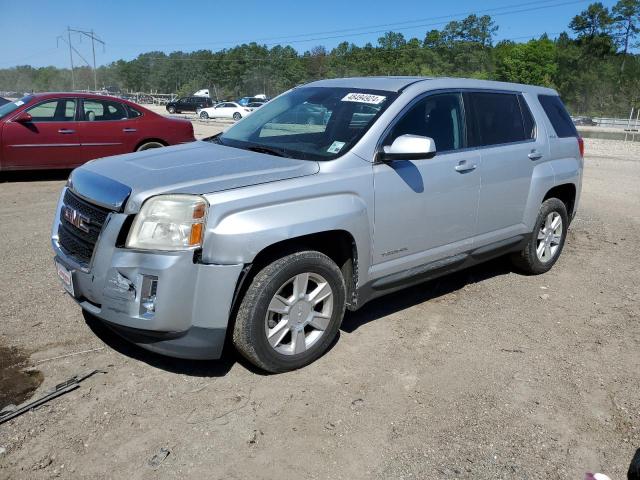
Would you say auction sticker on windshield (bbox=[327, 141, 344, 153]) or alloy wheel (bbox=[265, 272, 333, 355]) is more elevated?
auction sticker on windshield (bbox=[327, 141, 344, 153])

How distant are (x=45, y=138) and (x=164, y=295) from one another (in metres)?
7.59

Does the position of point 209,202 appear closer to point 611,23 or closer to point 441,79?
point 441,79

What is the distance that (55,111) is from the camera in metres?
9.45

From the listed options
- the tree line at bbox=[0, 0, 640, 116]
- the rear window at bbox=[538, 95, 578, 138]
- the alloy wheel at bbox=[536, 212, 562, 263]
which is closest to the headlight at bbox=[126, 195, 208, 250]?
the alloy wheel at bbox=[536, 212, 562, 263]

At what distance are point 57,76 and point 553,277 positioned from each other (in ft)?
490

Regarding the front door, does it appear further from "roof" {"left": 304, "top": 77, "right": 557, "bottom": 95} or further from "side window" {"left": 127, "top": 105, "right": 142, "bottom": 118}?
"side window" {"left": 127, "top": 105, "right": 142, "bottom": 118}

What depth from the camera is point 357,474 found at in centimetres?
270

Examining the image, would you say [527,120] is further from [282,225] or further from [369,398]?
[369,398]

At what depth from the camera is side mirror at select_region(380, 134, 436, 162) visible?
3645 millimetres

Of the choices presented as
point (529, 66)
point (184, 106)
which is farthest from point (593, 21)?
point (184, 106)

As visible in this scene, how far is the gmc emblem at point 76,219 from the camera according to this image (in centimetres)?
335

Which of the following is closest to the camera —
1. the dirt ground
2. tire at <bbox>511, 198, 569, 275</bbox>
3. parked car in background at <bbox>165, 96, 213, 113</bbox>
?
the dirt ground

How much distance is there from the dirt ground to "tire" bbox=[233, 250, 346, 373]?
18 cm

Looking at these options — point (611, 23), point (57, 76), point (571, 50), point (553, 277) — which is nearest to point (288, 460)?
point (553, 277)
